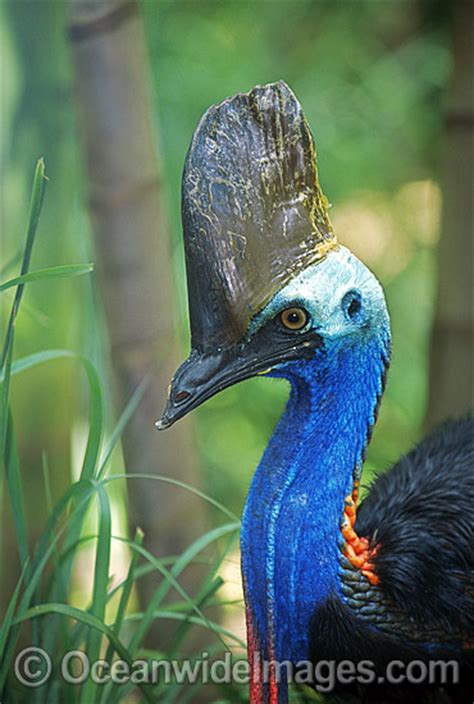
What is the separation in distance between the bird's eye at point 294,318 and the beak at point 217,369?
A: 2 centimetres

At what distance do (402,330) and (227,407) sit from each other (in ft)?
1.89

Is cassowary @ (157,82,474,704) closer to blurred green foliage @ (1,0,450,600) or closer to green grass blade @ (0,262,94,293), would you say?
green grass blade @ (0,262,94,293)

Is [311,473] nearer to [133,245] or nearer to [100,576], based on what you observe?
[100,576]

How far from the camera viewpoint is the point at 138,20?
1.72 m

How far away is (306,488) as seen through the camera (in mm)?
1217

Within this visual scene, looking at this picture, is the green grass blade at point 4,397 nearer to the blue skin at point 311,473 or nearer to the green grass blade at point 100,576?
the green grass blade at point 100,576

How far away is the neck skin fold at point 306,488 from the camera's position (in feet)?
3.98

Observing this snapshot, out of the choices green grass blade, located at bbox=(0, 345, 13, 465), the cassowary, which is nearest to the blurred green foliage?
Result: green grass blade, located at bbox=(0, 345, 13, 465)

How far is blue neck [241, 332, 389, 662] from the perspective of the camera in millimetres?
1213

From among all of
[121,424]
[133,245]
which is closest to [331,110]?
[133,245]

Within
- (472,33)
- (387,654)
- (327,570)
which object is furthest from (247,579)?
(472,33)

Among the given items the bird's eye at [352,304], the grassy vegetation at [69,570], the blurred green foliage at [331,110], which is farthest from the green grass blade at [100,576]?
the blurred green foliage at [331,110]

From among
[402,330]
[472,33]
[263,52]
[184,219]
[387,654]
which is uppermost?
[263,52]

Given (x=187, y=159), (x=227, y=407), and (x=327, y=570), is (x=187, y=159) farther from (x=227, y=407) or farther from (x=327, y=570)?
(x=227, y=407)
